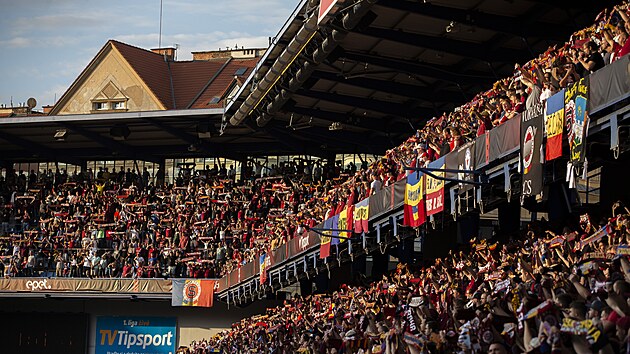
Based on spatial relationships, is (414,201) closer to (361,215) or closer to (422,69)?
(361,215)

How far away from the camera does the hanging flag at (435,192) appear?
2000 centimetres

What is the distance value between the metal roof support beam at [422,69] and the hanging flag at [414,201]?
999 centimetres

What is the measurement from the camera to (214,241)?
4538 centimetres

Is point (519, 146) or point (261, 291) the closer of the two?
point (519, 146)

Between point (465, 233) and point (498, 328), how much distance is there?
13015 mm

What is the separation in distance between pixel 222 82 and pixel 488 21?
110 ft

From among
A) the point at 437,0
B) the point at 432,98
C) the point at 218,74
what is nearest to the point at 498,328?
the point at 437,0

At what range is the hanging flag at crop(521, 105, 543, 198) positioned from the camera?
51.0 feet

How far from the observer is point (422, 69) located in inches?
1264

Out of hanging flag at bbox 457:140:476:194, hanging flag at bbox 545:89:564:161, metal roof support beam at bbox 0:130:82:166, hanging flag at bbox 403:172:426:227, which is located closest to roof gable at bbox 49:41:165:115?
metal roof support beam at bbox 0:130:82:166

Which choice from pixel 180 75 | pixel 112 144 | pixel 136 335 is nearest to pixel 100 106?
pixel 180 75

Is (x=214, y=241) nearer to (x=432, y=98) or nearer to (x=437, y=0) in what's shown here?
(x=432, y=98)

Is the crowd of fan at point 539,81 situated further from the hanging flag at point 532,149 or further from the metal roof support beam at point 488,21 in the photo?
the metal roof support beam at point 488,21

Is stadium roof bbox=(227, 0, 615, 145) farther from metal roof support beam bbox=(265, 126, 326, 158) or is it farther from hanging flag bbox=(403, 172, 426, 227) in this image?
hanging flag bbox=(403, 172, 426, 227)
